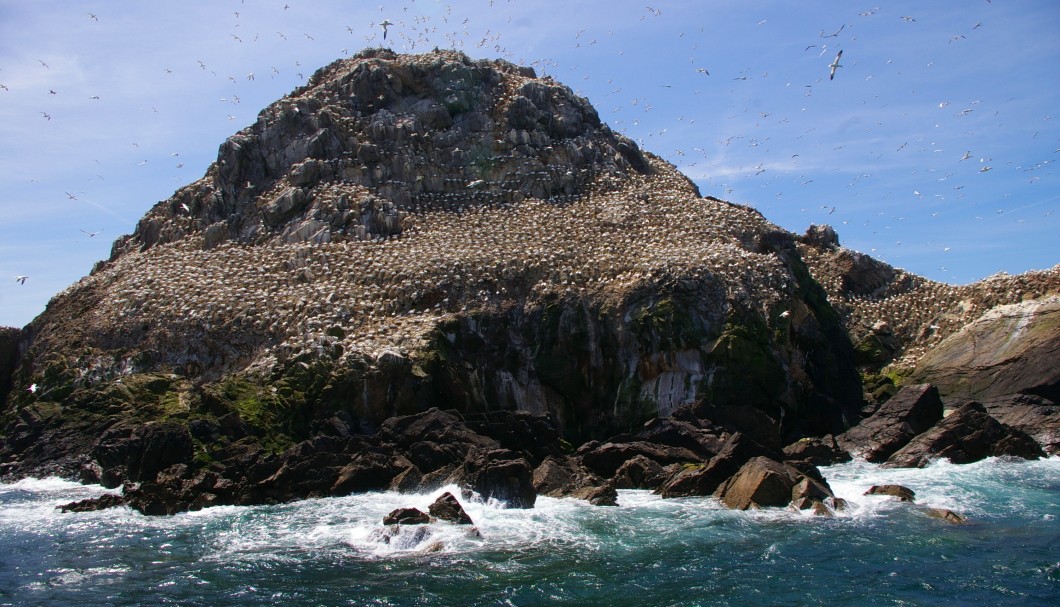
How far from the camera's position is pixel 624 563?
18.9 metres

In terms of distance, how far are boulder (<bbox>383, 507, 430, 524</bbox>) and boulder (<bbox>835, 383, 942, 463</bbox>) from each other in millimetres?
18462

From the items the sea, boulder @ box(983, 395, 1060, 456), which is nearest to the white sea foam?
the sea

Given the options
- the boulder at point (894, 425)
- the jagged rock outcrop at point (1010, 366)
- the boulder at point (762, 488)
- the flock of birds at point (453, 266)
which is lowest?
the boulder at point (762, 488)

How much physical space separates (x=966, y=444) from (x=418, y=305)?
22689mm

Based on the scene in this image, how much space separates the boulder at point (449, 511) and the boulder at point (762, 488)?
761cm

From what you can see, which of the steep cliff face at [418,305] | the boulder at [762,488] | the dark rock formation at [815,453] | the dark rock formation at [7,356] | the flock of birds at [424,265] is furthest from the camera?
the dark rock formation at [7,356]

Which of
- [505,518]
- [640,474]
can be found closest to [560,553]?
[505,518]

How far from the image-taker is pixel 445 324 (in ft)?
124

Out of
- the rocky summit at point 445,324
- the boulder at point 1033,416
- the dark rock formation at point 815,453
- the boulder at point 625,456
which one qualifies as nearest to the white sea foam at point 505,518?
the rocky summit at point 445,324

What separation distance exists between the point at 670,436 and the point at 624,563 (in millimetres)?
13476

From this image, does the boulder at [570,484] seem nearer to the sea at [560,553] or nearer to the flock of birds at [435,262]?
the sea at [560,553]

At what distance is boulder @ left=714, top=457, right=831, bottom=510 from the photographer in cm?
2438

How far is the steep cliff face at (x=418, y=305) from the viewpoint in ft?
116

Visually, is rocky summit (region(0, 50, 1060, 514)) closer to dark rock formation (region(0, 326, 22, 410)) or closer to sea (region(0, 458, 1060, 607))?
dark rock formation (region(0, 326, 22, 410))
